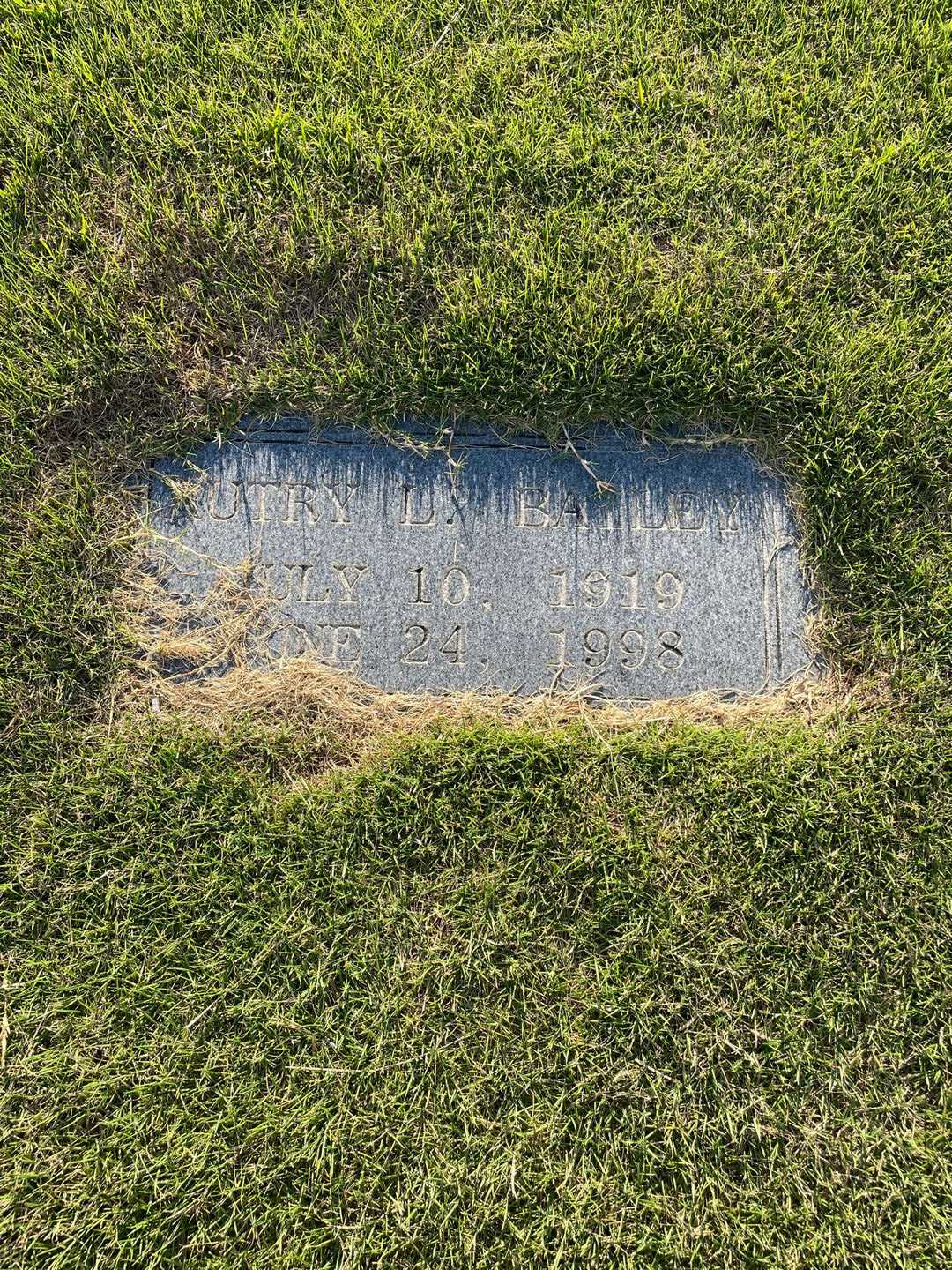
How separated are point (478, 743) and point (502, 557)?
2.01 feet

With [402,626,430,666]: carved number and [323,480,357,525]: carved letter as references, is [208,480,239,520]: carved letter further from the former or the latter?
[402,626,430,666]: carved number

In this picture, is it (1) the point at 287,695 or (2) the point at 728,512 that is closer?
(1) the point at 287,695

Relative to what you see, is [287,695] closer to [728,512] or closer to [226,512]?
[226,512]

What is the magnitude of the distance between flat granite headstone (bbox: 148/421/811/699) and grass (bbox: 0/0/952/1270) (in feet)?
0.45

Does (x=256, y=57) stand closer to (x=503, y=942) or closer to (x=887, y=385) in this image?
(x=887, y=385)

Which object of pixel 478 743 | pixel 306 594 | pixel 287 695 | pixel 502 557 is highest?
pixel 502 557

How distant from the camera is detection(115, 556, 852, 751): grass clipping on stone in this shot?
2.43 m

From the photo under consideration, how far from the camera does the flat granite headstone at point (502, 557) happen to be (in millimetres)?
2479

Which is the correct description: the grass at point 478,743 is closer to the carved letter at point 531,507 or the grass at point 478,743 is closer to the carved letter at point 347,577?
the carved letter at point 531,507

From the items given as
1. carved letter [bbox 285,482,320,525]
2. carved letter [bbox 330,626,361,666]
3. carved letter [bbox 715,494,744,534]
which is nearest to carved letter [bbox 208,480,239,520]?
carved letter [bbox 285,482,320,525]

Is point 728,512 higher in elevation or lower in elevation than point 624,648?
higher

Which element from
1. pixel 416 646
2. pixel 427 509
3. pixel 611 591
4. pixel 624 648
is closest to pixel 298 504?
pixel 427 509

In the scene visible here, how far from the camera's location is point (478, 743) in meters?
2.37

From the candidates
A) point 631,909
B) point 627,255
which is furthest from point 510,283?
point 631,909
